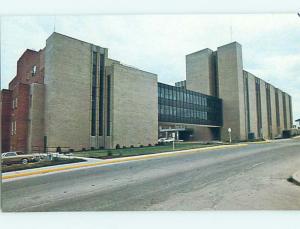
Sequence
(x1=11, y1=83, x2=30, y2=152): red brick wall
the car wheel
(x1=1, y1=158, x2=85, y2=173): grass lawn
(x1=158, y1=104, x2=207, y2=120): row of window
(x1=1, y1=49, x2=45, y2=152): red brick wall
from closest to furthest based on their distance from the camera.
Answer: (x1=1, y1=158, x2=85, y2=173): grass lawn, the car wheel, (x1=1, y1=49, x2=45, y2=152): red brick wall, (x1=11, y1=83, x2=30, y2=152): red brick wall, (x1=158, y1=104, x2=207, y2=120): row of window

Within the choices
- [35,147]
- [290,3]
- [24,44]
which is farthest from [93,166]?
[290,3]

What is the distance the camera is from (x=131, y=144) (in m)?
21.9

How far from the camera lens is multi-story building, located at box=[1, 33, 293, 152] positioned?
14.2m

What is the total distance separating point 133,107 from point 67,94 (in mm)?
6874

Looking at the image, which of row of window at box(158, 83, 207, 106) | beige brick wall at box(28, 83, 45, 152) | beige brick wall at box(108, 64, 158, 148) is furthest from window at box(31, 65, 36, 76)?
row of window at box(158, 83, 207, 106)

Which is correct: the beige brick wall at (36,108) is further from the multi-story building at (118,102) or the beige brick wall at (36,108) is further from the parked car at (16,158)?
the parked car at (16,158)

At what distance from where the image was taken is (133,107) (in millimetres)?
22266

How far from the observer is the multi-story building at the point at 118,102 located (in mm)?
14250

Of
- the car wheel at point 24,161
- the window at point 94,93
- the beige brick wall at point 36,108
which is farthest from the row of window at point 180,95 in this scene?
the car wheel at point 24,161

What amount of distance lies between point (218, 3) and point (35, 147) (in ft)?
29.2

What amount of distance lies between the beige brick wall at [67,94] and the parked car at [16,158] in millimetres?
4825

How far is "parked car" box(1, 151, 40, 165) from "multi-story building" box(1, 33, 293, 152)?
486 mm

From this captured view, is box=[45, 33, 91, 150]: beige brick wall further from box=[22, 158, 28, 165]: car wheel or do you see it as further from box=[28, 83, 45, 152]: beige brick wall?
box=[22, 158, 28, 165]: car wheel

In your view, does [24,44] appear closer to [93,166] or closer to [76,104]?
[93,166]
